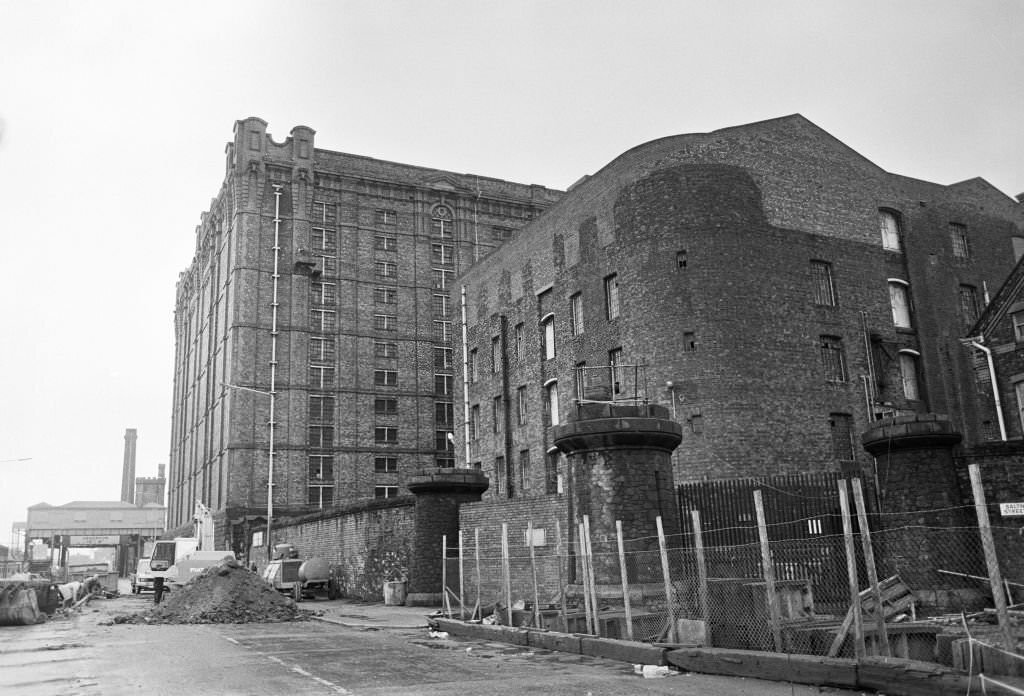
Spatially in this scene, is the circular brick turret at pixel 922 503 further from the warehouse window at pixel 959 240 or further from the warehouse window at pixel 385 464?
the warehouse window at pixel 385 464

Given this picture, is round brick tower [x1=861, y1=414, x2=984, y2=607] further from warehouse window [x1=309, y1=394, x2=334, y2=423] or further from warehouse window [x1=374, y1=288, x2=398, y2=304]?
warehouse window [x1=374, y1=288, x2=398, y2=304]

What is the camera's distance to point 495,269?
44.2 metres

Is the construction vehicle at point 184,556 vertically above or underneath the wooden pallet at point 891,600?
above

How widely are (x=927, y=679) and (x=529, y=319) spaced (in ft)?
104

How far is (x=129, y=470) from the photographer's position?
146375 mm

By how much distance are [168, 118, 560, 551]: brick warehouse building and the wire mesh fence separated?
3431 centimetres

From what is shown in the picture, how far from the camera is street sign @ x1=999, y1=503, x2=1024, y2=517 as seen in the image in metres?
18.0

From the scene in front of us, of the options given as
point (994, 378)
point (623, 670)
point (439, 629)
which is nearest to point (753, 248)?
point (994, 378)

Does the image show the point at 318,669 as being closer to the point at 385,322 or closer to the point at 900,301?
the point at 900,301

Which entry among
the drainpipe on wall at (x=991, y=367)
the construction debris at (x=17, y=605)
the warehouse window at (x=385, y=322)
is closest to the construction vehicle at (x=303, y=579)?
the construction debris at (x=17, y=605)

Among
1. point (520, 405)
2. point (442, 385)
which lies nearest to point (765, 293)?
point (520, 405)

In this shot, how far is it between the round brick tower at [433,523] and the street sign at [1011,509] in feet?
51.1

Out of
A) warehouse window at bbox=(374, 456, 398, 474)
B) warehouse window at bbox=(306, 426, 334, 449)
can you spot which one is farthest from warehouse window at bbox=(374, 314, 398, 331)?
warehouse window at bbox=(374, 456, 398, 474)

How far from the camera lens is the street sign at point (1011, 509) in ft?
58.9
